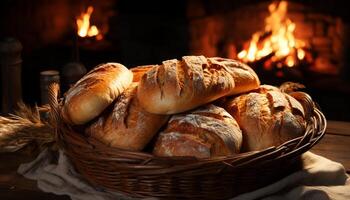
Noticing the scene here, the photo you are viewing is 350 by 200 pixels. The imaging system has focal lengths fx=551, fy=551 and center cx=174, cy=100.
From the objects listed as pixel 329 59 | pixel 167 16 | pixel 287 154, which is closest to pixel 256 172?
pixel 287 154

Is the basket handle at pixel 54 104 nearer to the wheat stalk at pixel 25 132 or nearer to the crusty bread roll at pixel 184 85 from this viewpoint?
the wheat stalk at pixel 25 132

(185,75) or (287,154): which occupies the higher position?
(185,75)

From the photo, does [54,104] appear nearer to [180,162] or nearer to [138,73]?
[138,73]

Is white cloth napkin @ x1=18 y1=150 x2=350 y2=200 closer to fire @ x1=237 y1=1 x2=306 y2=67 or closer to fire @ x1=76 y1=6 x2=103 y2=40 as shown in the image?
fire @ x1=237 y1=1 x2=306 y2=67

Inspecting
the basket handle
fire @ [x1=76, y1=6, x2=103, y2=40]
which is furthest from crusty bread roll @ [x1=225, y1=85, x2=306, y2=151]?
fire @ [x1=76, y1=6, x2=103, y2=40]

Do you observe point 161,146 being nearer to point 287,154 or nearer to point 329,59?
point 287,154

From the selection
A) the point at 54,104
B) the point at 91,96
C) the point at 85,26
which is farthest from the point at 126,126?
the point at 85,26
